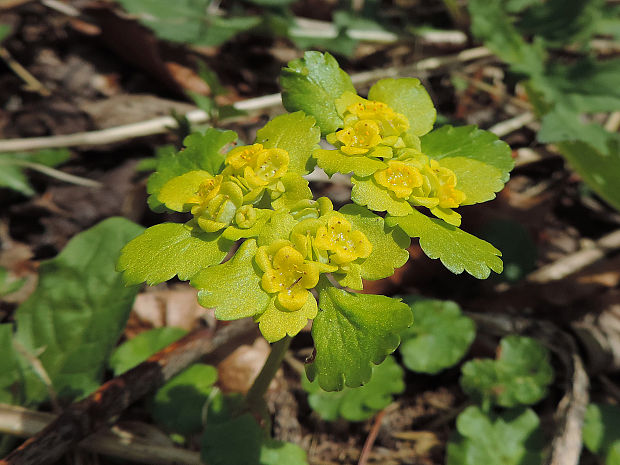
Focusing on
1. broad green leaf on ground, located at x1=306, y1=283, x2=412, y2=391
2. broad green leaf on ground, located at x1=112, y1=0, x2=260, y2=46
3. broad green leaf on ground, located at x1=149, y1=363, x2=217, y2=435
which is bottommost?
broad green leaf on ground, located at x1=149, y1=363, x2=217, y2=435

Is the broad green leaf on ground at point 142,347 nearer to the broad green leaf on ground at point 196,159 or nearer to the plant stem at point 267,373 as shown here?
the plant stem at point 267,373

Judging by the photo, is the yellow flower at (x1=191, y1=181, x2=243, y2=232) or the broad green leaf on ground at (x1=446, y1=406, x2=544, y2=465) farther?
the broad green leaf on ground at (x1=446, y1=406, x2=544, y2=465)

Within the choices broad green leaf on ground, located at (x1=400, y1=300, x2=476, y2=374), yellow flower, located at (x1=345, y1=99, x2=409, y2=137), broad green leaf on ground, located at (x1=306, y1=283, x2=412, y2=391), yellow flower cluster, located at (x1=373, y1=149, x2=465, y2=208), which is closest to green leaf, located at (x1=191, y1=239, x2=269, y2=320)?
broad green leaf on ground, located at (x1=306, y1=283, x2=412, y2=391)

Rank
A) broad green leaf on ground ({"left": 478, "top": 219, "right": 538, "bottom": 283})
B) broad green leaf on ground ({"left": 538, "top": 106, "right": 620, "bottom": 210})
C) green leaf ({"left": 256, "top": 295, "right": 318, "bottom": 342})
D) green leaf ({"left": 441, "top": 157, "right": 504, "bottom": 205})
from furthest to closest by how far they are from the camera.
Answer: broad green leaf on ground ({"left": 478, "top": 219, "right": 538, "bottom": 283}) < broad green leaf on ground ({"left": 538, "top": 106, "right": 620, "bottom": 210}) < green leaf ({"left": 441, "top": 157, "right": 504, "bottom": 205}) < green leaf ({"left": 256, "top": 295, "right": 318, "bottom": 342})

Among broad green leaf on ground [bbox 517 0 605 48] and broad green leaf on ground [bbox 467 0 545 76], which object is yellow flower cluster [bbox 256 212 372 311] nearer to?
broad green leaf on ground [bbox 467 0 545 76]

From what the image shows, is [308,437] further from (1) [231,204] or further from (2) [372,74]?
(2) [372,74]

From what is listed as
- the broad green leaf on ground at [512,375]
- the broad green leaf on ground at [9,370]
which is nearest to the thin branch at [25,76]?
the broad green leaf on ground at [9,370]
